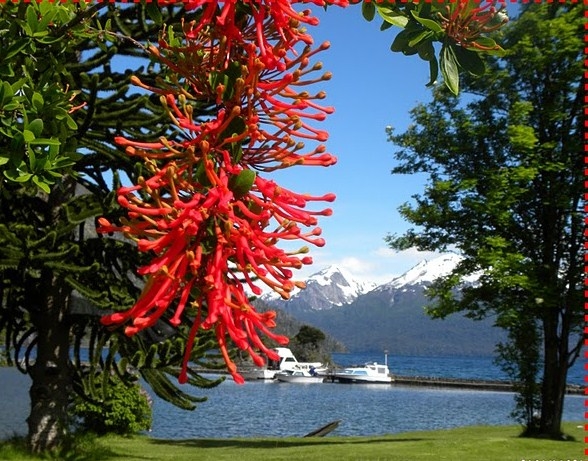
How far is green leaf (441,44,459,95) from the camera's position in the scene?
1.33 m

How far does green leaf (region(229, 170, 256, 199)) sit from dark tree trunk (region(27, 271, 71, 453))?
32.3 ft

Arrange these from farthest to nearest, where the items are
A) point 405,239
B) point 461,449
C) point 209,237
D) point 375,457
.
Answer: point 405,239 < point 461,449 < point 375,457 < point 209,237

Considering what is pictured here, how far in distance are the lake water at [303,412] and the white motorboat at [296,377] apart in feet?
42.8

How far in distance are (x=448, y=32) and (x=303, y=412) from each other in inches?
→ 1331

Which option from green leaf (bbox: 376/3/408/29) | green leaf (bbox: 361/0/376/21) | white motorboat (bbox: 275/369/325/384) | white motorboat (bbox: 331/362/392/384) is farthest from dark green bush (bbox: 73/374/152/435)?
white motorboat (bbox: 331/362/392/384)

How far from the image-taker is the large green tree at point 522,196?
15508 millimetres

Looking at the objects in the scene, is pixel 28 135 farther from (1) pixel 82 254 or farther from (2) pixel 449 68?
(1) pixel 82 254

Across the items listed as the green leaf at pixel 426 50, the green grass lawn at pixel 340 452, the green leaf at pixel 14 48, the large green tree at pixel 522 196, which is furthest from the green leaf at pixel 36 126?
the large green tree at pixel 522 196

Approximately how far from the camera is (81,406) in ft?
55.5

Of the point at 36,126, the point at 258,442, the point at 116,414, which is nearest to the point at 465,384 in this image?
the point at 258,442

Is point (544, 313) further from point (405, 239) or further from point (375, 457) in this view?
point (375, 457)

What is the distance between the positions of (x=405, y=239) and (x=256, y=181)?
58.3 ft

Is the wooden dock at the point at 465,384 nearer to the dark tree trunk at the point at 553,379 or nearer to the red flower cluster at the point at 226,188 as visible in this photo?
the dark tree trunk at the point at 553,379

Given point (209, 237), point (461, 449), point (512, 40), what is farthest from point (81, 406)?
point (209, 237)
